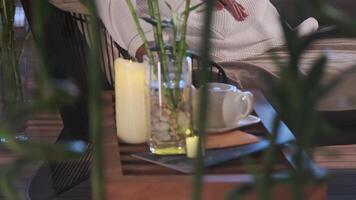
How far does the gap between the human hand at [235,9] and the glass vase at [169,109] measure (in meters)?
1.35

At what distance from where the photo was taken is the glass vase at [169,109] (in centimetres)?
131

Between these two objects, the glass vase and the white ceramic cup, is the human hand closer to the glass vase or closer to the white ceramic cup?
the white ceramic cup

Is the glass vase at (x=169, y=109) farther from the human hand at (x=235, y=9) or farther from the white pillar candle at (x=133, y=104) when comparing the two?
the human hand at (x=235, y=9)

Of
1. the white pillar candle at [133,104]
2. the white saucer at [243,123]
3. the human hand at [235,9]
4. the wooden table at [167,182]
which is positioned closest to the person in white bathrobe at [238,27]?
the human hand at [235,9]

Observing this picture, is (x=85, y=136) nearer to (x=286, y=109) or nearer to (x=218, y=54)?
(x=218, y=54)

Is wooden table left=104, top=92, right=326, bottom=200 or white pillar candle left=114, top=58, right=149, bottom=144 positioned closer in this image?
wooden table left=104, top=92, right=326, bottom=200

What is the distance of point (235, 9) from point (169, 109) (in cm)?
145

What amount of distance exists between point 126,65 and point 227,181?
0.39 m

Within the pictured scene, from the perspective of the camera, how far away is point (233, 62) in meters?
2.50

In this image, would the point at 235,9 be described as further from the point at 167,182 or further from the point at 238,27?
the point at 167,182

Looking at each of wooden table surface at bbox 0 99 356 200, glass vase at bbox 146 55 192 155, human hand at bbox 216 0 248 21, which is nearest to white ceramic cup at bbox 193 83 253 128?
glass vase at bbox 146 55 192 155

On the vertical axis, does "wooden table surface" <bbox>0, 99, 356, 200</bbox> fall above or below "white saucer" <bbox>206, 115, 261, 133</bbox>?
below

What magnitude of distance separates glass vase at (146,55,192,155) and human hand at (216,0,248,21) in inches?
53.2

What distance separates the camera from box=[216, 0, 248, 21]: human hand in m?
2.67
